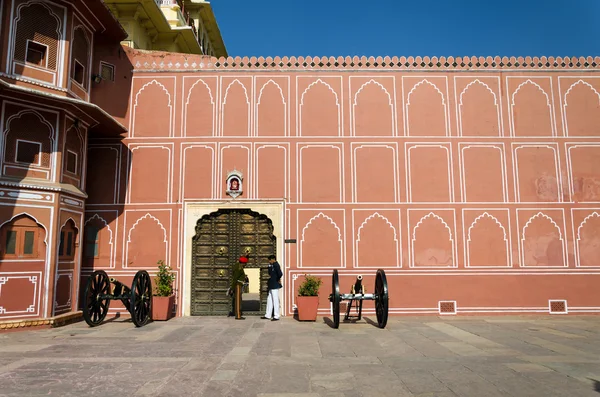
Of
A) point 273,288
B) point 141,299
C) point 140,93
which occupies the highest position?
point 140,93

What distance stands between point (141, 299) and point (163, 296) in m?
0.75

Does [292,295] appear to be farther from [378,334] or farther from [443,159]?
[443,159]

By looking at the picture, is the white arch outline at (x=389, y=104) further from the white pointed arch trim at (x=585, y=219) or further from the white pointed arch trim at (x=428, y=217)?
the white pointed arch trim at (x=585, y=219)

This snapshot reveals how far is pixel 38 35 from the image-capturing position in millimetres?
9773

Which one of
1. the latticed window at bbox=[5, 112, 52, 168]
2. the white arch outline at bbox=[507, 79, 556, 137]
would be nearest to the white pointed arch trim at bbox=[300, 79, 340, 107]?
the white arch outline at bbox=[507, 79, 556, 137]

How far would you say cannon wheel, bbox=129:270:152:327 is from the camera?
Result: 9.23 meters

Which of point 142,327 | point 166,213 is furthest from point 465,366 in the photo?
point 166,213

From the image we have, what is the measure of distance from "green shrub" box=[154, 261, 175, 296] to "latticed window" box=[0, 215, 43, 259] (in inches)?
106

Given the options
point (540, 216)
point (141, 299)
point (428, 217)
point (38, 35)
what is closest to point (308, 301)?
point (141, 299)

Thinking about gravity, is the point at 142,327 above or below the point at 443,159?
below

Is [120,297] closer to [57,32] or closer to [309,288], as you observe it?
[309,288]

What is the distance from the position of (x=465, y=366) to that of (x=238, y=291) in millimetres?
5992

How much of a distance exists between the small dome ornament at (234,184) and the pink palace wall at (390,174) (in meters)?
0.17

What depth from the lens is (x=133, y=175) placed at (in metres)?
11.7
